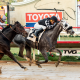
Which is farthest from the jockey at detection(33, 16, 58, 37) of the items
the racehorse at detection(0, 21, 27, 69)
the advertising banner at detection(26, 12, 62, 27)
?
the advertising banner at detection(26, 12, 62, 27)

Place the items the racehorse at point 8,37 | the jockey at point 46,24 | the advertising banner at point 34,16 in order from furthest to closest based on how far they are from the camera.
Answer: the advertising banner at point 34,16 < the jockey at point 46,24 < the racehorse at point 8,37

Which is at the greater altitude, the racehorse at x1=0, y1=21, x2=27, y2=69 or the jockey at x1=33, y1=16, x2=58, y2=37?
the jockey at x1=33, y1=16, x2=58, y2=37

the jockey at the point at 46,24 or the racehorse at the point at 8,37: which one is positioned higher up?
the jockey at the point at 46,24

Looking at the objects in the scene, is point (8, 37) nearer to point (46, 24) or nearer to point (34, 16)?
point (46, 24)

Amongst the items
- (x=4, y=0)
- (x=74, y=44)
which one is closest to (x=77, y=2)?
(x=74, y=44)

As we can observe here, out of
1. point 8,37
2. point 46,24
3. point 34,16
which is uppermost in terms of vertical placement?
point 34,16

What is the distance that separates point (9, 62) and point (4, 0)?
3503 cm

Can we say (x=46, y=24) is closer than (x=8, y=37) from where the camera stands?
No

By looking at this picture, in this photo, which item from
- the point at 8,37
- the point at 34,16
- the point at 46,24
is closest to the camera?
the point at 8,37

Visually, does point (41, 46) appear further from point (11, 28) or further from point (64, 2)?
Result: point (64, 2)

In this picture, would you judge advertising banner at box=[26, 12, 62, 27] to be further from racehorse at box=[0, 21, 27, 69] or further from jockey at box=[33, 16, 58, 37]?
racehorse at box=[0, 21, 27, 69]

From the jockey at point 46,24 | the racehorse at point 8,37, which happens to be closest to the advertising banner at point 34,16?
the jockey at point 46,24

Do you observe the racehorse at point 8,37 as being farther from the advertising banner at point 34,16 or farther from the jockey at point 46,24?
the advertising banner at point 34,16

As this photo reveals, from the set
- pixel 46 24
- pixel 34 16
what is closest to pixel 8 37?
pixel 46 24
